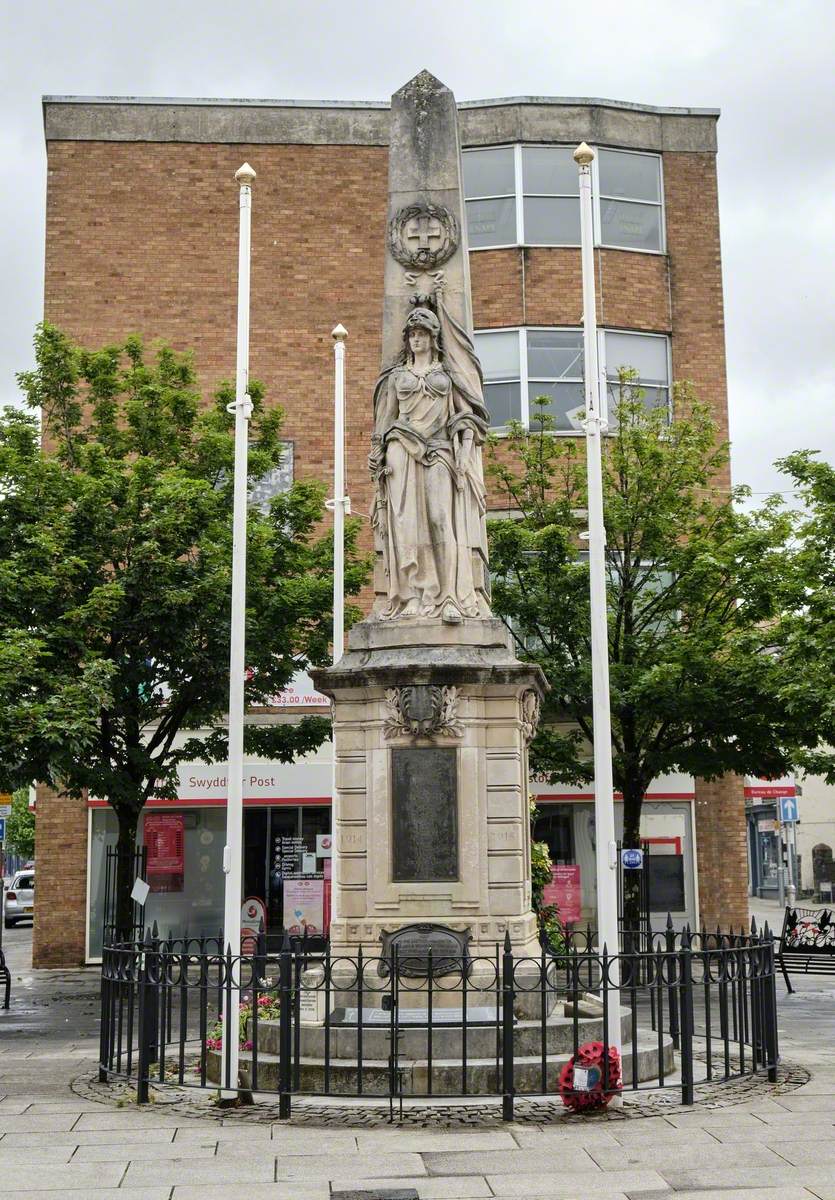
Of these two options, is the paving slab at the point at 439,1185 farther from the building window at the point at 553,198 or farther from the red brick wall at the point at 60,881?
the building window at the point at 553,198

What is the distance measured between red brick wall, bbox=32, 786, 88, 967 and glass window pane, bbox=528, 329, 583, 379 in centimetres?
1209

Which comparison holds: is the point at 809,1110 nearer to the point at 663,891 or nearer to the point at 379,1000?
the point at 379,1000

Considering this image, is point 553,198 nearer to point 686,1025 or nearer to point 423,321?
point 423,321

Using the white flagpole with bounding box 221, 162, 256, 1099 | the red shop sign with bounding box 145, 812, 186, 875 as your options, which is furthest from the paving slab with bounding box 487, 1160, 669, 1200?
the red shop sign with bounding box 145, 812, 186, 875

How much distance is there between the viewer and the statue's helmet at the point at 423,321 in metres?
12.8

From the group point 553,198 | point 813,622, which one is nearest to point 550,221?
point 553,198

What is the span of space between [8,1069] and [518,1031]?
16.3 feet

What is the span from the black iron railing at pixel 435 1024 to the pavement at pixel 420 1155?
46 cm

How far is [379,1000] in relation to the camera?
36.9ft

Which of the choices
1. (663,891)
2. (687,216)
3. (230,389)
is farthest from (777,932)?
(230,389)

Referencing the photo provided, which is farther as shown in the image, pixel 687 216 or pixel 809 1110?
pixel 687 216

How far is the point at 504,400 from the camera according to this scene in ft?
89.6

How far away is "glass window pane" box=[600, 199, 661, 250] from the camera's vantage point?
28.0m

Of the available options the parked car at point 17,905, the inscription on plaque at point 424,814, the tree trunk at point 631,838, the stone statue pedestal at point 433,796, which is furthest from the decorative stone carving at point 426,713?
the parked car at point 17,905
